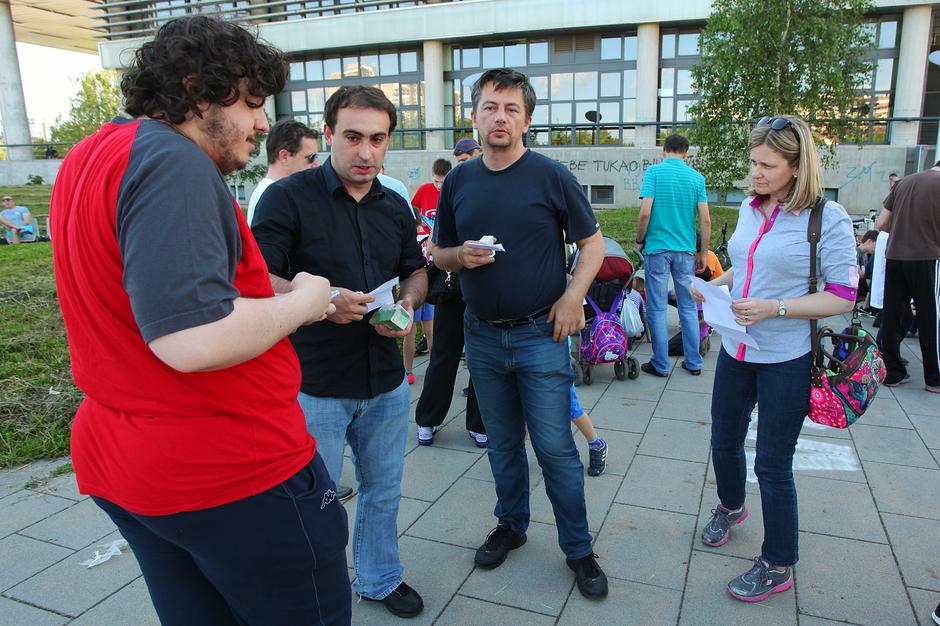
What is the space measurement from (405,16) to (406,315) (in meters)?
29.9

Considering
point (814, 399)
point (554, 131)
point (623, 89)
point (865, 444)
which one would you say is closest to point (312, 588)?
point (814, 399)

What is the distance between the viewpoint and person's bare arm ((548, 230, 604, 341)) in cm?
281

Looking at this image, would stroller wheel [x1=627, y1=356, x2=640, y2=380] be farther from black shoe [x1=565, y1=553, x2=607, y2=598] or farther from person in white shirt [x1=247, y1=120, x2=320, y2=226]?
person in white shirt [x1=247, y1=120, x2=320, y2=226]

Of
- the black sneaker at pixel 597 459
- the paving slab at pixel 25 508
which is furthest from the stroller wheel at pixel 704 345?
the paving slab at pixel 25 508

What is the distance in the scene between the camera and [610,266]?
19.9 ft

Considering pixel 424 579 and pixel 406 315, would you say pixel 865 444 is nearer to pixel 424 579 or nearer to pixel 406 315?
pixel 424 579

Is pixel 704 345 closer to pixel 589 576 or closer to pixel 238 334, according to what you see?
pixel 589 576

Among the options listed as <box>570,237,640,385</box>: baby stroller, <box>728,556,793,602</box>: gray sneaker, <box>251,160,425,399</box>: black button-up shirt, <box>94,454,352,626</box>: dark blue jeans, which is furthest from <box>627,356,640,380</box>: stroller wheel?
<box>94,454,352,626</box>: dark blue jeans

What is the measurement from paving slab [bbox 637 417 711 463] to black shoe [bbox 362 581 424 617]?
7.23ft

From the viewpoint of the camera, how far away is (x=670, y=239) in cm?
605

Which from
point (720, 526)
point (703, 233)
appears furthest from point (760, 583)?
point (703, 233)

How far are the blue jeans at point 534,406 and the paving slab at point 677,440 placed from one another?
1.65 meters

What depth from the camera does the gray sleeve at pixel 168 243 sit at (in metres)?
1.17

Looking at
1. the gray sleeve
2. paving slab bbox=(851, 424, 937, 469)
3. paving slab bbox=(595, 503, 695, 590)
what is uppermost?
the gray sleeve
